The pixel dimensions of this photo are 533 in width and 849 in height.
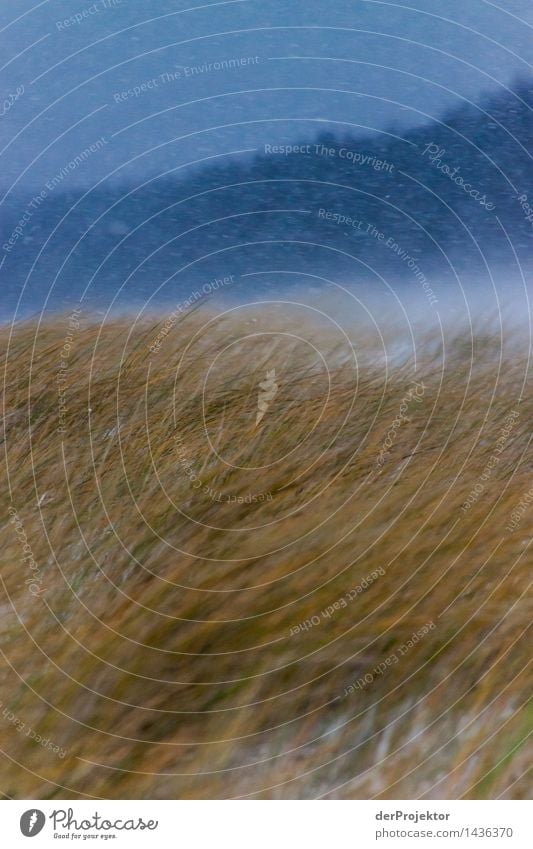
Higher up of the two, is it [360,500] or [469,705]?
[360,500]

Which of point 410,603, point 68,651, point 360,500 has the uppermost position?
point 360,500

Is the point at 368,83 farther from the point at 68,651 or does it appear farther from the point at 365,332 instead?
the point at 68,651

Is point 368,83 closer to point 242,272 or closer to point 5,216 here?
point 242,272

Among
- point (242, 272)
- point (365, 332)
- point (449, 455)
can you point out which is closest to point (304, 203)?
point (242, 272)

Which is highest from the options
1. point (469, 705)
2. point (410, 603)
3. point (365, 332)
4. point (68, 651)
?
point (365, 332)
